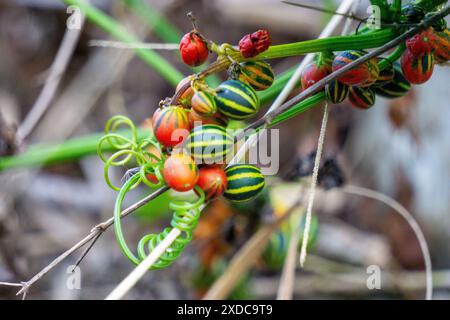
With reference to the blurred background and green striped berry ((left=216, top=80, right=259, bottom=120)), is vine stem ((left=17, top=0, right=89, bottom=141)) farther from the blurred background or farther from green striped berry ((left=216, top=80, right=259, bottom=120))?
green striped berry ((left=216, top=80, right=259, bottom=120))

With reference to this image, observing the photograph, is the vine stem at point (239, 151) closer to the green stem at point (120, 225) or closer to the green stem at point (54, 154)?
the green stem at point (120, 225)

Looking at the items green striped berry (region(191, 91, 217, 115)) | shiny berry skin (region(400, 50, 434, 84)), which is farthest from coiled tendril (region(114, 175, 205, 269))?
shiny berry skin (region(400, 50, 434, 84))

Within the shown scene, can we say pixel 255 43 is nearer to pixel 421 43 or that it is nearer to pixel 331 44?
pixel 331 44

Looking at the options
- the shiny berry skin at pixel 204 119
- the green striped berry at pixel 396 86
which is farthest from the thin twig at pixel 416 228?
the shiny berry skin at pixel 204 119

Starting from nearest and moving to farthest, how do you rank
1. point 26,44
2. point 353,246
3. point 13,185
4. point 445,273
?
point 445,273 → point 13,185 → point 353,246 → point 26,44
